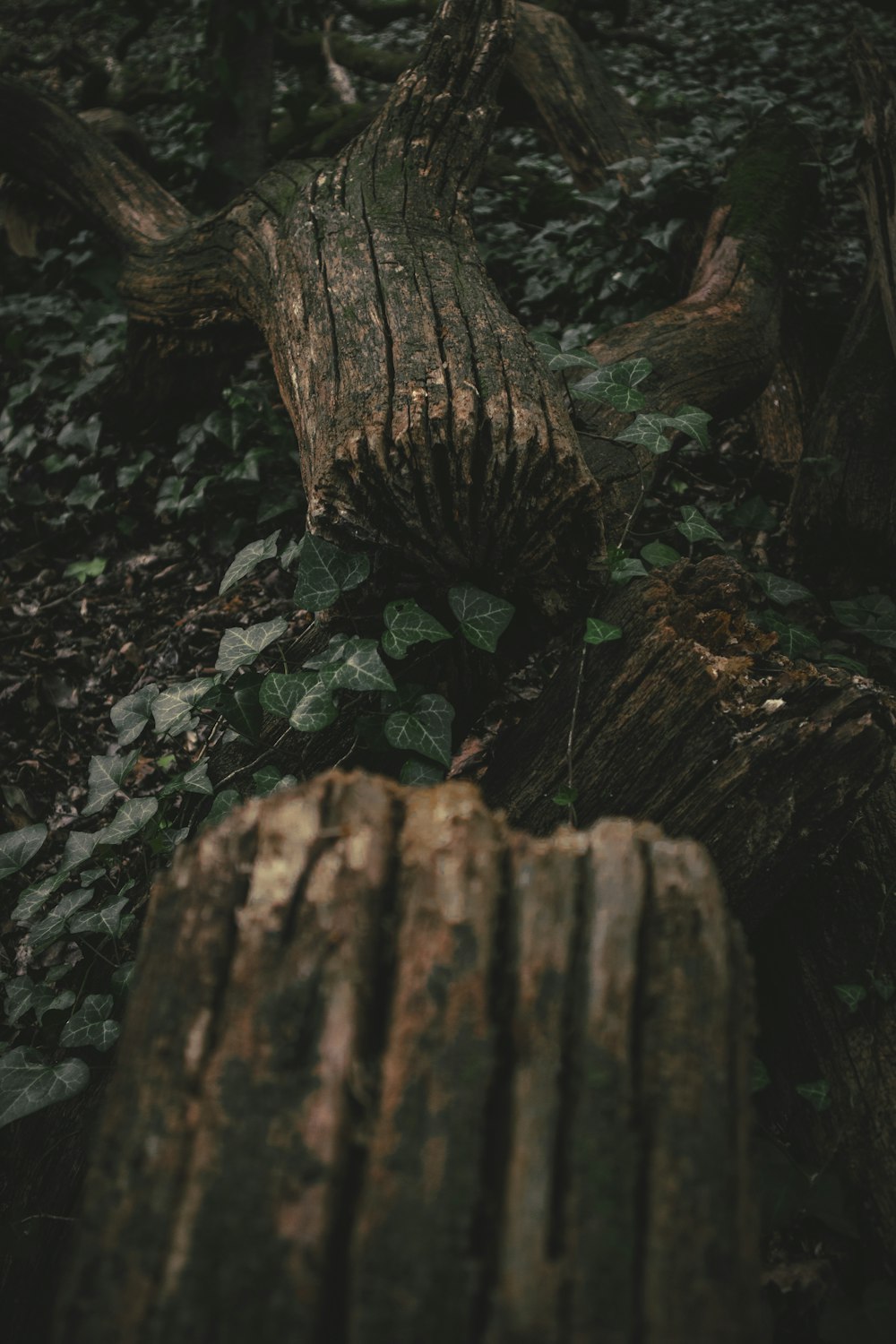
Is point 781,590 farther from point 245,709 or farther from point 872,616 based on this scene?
point 245,709

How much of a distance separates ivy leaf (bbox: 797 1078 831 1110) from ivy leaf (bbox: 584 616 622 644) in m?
0.99

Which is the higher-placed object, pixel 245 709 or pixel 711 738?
pixel 245 709

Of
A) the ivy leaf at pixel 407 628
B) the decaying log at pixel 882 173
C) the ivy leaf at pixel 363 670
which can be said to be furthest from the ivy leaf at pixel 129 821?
the decaying log at pixel 882 173

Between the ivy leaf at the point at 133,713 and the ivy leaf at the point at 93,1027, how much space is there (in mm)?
629

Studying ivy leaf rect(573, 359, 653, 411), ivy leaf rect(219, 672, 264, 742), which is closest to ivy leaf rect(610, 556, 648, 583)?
ivy leaf rect(573, 359, 653, 411)

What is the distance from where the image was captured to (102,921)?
2004mm

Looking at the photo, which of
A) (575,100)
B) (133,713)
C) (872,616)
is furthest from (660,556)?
(575,100)

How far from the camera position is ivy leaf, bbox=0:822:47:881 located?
206 cm

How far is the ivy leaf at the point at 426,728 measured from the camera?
6.09 ft

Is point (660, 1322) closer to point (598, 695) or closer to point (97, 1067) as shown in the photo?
point (598, 695)

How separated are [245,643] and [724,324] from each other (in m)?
2.20

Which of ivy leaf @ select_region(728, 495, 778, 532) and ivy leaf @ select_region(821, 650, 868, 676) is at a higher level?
ivy leaf @ select_region(728, 495, 778, 532)

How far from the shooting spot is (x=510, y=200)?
4.87 m

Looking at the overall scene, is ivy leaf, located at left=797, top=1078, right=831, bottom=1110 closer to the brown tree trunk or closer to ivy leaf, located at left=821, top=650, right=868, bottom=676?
ivy leaf, located at left=821, top=650, right=868, bottom=676
